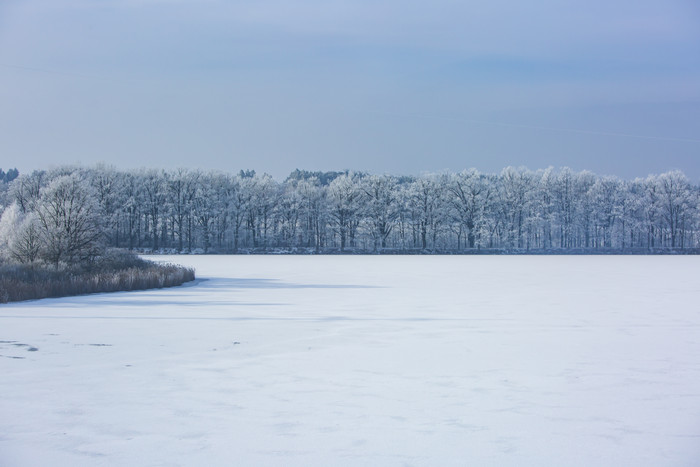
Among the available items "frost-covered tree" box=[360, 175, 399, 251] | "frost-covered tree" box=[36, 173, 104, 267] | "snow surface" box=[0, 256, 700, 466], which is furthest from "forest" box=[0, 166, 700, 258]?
"snow surface" box=[0, 256, 700, 466]

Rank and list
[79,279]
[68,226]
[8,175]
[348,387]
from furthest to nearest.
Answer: [8,175] → [68,226] → [79,279] → [348,387]

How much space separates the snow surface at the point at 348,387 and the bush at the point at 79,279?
3014mm

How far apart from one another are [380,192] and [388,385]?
216ft

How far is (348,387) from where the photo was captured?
23.4 feet

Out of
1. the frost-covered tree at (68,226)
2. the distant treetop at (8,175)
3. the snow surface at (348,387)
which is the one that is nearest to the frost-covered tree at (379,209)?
the frost-covered tree at (68,226)

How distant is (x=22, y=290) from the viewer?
16.7 metres

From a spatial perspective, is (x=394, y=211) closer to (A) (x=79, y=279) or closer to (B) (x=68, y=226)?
(B) (x=68, y=226)

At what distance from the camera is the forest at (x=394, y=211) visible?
231 ft

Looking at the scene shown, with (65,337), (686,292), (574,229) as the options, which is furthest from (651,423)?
(574,229)

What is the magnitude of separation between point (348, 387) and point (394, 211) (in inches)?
2545

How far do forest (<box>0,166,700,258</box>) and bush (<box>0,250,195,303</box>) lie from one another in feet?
145

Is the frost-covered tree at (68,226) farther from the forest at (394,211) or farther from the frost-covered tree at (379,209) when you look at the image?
the frost-covered tree at (379,209)

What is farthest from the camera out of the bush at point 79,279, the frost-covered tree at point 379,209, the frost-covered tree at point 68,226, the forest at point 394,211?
the frost-covered tree at point 379,209

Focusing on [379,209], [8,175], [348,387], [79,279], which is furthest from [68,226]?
[8,175]
